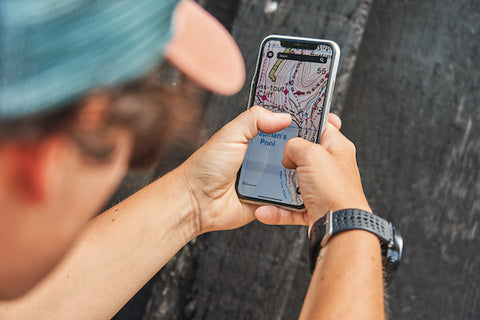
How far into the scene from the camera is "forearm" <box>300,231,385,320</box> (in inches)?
27.2

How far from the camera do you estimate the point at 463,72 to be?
150 cm

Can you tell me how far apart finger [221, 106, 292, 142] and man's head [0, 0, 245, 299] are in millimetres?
513

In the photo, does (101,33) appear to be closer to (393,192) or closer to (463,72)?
(393,192)

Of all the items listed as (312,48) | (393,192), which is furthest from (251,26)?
(393,192)

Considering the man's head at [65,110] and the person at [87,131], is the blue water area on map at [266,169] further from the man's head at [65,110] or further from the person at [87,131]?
the man's head at [65,110]

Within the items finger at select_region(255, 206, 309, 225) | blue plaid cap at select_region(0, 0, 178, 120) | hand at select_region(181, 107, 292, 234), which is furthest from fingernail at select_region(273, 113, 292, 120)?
blue plaid cap at select_region(0, 0, 178, 120)

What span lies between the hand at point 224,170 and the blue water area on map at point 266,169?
0.04 metres

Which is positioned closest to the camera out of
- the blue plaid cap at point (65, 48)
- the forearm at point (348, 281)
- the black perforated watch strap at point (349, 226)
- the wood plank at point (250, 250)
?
the blue plaid cap at point (65, 48)

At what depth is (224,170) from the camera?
1048 millimetres

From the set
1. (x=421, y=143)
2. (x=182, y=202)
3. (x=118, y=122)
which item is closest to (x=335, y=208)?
(x=182, y=202)

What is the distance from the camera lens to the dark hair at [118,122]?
1.21ft

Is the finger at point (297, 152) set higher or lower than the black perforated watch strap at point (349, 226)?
higher

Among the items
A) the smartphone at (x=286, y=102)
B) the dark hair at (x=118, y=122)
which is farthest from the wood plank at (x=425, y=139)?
the dark hair at (x=118, y=122)

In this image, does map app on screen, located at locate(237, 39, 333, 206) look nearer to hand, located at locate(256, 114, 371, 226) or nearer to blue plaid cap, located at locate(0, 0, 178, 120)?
hand, located at locate(256, 114, 371, 226)
